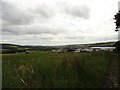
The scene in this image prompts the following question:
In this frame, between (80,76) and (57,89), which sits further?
(80,76)

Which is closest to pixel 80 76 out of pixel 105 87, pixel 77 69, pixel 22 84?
pixel 77 69

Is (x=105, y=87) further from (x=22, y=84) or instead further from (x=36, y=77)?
(x=22, y=84)

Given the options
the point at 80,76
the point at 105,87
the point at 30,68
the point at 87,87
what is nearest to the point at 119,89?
the point at 105,87

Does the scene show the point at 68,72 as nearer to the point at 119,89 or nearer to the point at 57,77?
the point at 57,77

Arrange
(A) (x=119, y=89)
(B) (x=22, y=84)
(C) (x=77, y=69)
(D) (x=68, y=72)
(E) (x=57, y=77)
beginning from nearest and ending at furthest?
(B) (x=22, y=84), (A) (x=119, y=89), (E) (x=57, y=77), (D) (x=68, y=72), (C) (x=77, y=69)

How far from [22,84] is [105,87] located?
4.35 metres

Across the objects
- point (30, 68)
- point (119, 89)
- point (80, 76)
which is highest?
point (30, 68)

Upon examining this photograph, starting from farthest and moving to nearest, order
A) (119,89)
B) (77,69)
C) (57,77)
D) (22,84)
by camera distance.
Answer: (77,69), (57,77), (119,89), (22,84)

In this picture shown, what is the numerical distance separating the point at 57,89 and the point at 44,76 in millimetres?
1054

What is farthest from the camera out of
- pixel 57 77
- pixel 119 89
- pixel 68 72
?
pixel 68 72

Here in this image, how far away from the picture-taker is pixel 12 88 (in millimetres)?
4711

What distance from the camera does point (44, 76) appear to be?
17.5 ft

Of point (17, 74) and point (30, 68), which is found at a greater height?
point (30, 68)

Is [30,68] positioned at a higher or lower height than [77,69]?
A: higher
